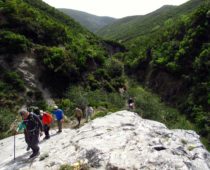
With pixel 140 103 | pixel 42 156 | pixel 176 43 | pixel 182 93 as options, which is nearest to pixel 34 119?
pixel 42 156

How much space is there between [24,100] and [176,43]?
168ft

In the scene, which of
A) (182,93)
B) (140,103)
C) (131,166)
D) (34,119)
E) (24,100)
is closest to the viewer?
(131,166)

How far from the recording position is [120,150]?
14539 millimetres

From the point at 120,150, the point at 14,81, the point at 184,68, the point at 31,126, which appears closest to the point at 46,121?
the point at 31,126

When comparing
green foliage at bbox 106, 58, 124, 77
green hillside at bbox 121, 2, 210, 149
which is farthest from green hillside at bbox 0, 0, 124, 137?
green hillside at bbox 121, 2, 210, 149

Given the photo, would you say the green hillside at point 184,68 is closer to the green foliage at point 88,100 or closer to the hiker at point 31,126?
the green foliage at point 88,100

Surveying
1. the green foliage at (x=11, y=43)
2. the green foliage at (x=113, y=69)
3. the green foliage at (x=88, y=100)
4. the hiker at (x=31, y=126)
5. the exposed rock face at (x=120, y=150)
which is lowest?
the green foliage at (x=88, y=100)

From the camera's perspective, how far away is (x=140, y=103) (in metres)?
52.7

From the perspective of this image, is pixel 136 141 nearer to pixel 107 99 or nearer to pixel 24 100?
pixel 24 100

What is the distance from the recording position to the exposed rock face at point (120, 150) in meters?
13.3

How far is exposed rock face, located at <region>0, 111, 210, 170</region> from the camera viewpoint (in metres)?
13.3

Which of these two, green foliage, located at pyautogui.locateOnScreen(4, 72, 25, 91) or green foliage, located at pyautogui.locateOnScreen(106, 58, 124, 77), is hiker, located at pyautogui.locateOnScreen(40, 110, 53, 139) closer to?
green foliage, located at pyautogui.locateOnScreen(4, 72, 25, 91)

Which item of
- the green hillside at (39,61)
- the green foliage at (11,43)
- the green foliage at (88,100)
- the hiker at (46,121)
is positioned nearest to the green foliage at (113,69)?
the green hillside at (39,61)

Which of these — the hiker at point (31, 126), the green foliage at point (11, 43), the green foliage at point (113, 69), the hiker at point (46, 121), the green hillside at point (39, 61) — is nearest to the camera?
the hiker at point (31, 126)
